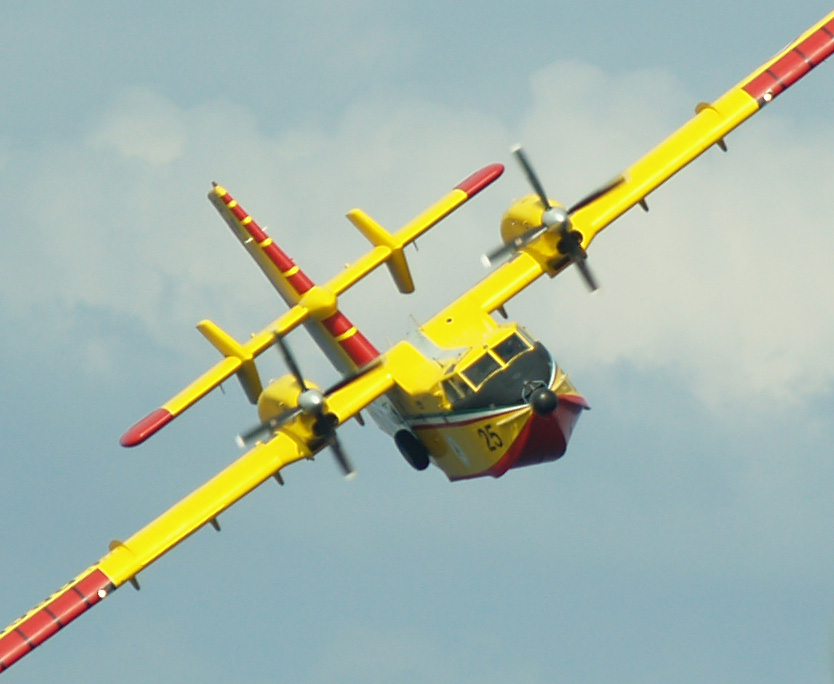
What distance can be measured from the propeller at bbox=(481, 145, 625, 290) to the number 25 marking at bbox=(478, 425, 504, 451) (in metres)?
5.89

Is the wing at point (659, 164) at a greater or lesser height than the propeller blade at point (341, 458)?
greater

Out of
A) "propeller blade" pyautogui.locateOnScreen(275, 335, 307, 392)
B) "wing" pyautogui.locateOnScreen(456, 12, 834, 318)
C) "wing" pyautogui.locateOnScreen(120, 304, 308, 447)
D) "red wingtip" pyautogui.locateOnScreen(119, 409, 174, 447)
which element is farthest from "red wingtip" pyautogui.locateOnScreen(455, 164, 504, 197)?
"red wingtip" pyautogui.locateOnScreen(119, 409, 174, 447)

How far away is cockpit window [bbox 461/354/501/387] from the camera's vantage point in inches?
2589

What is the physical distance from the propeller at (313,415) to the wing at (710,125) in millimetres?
10279

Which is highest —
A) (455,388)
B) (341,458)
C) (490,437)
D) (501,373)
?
(455,388)

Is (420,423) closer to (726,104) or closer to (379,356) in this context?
(379,356)

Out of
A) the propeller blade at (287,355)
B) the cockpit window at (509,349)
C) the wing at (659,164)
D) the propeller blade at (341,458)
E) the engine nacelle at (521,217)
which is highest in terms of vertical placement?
the propeller blade at (287,355)

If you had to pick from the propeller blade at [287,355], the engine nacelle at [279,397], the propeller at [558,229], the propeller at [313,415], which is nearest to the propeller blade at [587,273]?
the propeller at [558,229]

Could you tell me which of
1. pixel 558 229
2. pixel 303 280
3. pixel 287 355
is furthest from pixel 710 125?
pixel 287 355

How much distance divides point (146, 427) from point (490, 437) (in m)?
10.3

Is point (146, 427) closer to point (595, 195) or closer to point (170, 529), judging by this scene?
point (170, 529)

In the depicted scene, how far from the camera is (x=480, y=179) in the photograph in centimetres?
7325

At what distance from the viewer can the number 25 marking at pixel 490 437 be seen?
66.2 m

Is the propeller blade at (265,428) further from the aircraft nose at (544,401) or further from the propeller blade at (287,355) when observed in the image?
the aircraft nose at (544,401)
